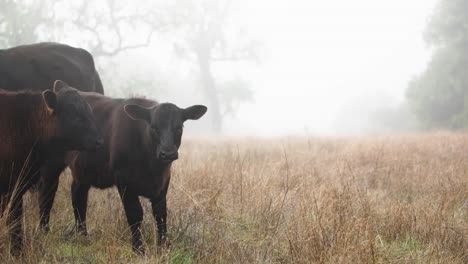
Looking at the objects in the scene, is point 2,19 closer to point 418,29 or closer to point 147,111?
point 147,111

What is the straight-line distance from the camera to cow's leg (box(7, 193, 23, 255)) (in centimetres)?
369

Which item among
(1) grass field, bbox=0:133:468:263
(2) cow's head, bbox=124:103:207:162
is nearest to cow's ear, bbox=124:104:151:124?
(2) cow's head, bbox=124:103:207:162

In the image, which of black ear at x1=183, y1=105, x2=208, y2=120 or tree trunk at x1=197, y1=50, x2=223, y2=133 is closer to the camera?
black ear at x1=183, y1=105, x2=208, y2=120

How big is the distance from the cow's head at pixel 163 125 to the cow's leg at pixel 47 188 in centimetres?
130

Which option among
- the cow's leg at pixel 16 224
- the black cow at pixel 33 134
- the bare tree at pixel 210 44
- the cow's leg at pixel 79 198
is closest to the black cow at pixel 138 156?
the cow's leg at pixel 79 198

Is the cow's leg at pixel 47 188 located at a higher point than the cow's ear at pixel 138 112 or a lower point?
lower

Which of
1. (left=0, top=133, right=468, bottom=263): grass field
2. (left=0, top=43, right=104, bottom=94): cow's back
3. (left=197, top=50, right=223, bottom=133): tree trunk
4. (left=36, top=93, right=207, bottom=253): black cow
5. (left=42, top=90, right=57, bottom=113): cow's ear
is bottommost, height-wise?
(left=0, top=133, right=468, bottom=263): grass field

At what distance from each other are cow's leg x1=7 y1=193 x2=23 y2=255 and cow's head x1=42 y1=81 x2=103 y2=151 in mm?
588

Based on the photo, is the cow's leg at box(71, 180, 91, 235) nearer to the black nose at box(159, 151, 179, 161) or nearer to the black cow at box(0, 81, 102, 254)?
the black cow at box(0, 81, 102, 254)

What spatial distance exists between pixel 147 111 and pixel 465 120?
22.7 meters

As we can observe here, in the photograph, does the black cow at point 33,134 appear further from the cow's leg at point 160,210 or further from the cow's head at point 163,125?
the cow's leg at point 160,210

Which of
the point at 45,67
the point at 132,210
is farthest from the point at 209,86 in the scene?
the point at 132,210

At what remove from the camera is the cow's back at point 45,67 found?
5.64 m

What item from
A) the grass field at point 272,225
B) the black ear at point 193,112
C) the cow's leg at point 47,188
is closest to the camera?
the grass field at point 272,225
